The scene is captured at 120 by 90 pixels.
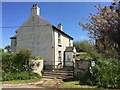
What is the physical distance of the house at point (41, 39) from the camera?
24781 millimetres

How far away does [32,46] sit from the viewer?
2589 cm

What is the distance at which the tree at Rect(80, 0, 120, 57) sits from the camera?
18645mm

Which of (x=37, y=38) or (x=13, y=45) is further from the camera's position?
(x=13, y=45)

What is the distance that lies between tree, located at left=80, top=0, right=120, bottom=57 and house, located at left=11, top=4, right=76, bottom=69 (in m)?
3.91

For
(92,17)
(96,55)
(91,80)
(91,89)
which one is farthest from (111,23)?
(91,89)

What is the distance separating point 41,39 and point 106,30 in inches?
321

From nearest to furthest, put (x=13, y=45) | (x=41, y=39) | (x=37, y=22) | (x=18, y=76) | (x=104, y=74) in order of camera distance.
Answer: (x=104, y=74) → (x=18, y=76) → (x=41, y=39) → (x=37, y=22) → (x=13, y=45)

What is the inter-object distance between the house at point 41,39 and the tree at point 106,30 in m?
3.91

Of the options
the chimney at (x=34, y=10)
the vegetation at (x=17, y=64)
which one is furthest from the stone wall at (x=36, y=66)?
the chimney at (x=34, y=10)

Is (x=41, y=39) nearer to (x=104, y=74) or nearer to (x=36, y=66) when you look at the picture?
(x=36, y=66)

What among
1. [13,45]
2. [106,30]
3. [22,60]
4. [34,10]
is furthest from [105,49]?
[13,45]

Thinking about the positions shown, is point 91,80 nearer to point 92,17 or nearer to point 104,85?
point 104,85

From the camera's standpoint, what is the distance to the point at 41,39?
25.3 metres

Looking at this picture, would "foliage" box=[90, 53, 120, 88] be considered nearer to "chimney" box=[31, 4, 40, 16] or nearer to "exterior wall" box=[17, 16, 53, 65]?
"exterior wall" box=[17, 16, 53, 65]
